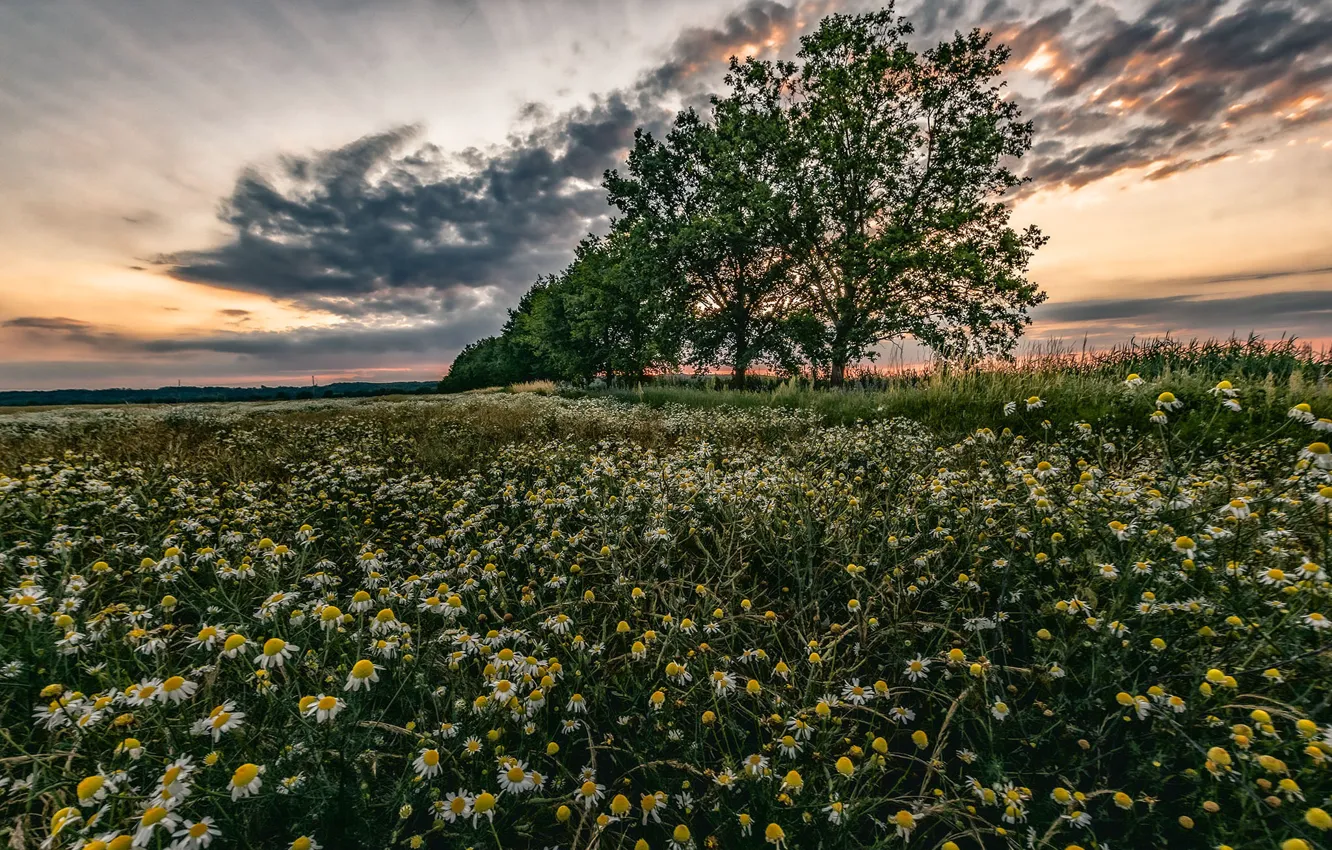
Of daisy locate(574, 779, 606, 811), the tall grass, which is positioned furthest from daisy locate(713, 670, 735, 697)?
the tall grass

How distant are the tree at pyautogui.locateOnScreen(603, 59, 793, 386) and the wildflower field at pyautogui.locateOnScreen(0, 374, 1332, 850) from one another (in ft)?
62.8

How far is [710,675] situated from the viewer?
2496 mm

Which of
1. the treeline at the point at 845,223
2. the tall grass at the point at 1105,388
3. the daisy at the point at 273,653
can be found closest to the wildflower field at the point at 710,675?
the daisy at the point at 273,653

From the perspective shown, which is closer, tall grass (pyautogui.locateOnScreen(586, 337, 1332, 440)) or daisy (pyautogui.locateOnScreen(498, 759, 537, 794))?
daisy (pyautogui.locateOnScreen(498, 759, 537, 794))

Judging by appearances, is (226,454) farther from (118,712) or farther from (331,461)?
(118,712)

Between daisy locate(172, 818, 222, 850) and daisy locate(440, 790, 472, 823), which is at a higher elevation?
daisy locate(172, 818, 222, 850)

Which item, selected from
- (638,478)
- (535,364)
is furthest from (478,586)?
(535,364)

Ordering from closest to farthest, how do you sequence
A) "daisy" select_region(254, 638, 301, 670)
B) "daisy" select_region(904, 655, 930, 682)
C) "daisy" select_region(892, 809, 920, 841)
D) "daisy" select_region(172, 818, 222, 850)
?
1. "daisy" select_region(172, 818, 222, 850)
2. "daisy" select_region(892, 809, 920, 841)
3. "daisy" select_region(254, 638, 301, 670)
4. "daisy" select_region(904, 655, 930, 682)

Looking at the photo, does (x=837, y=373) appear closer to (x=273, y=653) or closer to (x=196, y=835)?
(x=273, y=653)

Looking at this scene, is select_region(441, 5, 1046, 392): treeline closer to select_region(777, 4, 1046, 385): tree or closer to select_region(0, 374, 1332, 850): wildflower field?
select_region(777, 4, 1046, 385): tree

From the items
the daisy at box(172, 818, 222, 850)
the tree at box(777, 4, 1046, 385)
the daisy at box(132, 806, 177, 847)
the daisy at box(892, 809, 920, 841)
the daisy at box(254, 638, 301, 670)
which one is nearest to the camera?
the daisy at box(132, 806, 177, 847)

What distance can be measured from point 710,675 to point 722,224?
20480 mm

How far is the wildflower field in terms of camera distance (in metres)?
1.89

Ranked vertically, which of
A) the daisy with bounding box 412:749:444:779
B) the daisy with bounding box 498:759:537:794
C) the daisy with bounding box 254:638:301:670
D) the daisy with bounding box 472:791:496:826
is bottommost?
the daisy with bounding box 498:759:537:794
